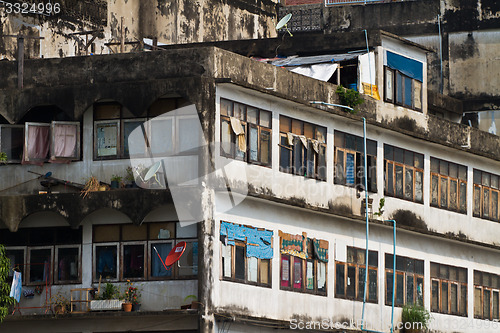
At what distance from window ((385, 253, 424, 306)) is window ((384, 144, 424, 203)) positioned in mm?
1474

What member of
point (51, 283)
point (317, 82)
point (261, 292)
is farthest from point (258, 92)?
point (51, 283)

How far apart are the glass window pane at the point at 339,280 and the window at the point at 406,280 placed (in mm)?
1517

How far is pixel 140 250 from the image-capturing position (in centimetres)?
2378

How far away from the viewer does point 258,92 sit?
2447cm

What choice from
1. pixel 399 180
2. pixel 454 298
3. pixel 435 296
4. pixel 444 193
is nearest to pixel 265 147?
pixel 399 180

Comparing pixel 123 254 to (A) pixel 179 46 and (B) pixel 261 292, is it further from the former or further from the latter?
(A) pixel 179 46

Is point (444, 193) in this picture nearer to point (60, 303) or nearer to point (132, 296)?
point (132, 296)

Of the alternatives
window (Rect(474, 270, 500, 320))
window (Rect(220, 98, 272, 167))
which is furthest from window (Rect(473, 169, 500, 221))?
window (Rect(220, 98, 272, 167))

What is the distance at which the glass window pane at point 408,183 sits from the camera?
2852 centimetres

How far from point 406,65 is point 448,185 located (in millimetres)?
3111

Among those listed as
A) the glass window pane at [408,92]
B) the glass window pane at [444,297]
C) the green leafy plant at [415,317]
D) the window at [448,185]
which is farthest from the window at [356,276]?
the glass window pane at [408,92]

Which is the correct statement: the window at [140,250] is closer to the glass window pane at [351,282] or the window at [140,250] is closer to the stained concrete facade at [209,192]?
the stained concrete facade at [209,192]

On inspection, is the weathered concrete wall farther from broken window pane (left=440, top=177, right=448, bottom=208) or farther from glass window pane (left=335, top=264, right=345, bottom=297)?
broken window pane (left=440, top=177, right=448, bottom=208)

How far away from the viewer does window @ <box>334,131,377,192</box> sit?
26781 mm
